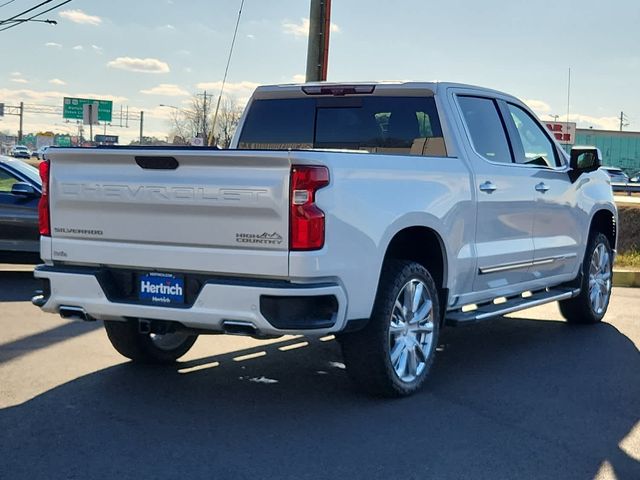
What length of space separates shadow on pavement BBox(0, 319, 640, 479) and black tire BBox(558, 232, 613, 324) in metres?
1.54

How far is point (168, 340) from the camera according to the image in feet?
21.5

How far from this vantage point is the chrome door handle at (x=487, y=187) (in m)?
6.46

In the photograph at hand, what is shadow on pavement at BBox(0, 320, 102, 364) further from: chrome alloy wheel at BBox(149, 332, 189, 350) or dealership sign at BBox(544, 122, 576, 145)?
dealership sign at BBox(544, 122, 576, 145)

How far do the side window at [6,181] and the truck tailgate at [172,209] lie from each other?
577 cm

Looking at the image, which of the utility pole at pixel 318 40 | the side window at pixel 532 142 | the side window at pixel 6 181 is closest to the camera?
the side window at pixel 532 142

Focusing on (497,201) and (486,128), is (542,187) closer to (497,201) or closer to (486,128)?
(486,128)

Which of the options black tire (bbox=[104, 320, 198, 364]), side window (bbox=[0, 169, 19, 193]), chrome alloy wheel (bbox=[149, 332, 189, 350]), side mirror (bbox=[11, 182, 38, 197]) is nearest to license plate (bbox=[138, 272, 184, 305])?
black tire (bbox=[104, 320, 198, 364])

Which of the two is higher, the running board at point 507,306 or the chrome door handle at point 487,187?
the chrome door handle at point 487,187

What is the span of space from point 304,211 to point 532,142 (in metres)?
3.55

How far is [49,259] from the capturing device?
5.56 metres

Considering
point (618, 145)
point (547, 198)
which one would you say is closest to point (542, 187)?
point (547, 198)

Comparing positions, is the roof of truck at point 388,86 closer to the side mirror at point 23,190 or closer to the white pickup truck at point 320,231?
the white pickup truck at point 320,231

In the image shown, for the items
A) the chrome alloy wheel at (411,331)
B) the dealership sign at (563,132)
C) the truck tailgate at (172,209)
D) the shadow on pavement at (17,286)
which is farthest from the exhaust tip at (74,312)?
the dealership sign at (563,132)

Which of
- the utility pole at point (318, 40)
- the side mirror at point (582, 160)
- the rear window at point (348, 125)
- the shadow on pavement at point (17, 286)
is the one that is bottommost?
the shadow on pavement at point (17, 286)
